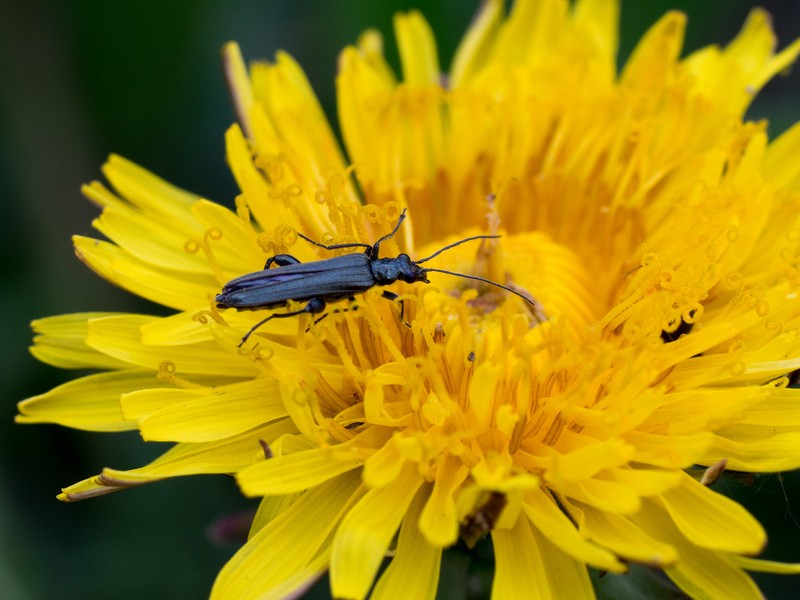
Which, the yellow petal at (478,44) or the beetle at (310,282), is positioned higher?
the yellow petal at (478,44)

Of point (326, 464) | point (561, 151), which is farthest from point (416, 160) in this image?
point (326, 464)

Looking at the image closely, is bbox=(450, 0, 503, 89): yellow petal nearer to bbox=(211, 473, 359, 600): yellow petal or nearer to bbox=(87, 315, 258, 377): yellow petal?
bbox=(87, 315, 258, 377): yellow petal

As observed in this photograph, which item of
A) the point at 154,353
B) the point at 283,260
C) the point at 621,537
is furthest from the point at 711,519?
the point at 154,353

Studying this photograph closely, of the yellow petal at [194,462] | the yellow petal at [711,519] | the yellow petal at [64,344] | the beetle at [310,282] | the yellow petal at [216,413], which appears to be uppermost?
the yellow petal at [64,344]

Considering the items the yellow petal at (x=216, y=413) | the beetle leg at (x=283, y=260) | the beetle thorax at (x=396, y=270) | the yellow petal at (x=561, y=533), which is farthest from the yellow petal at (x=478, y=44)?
the yellow petal at (x=561, y=533)

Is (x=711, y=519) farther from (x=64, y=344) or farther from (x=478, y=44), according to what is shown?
(x=478, y=44)

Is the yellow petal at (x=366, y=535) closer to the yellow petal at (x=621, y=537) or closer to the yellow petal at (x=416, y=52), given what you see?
the yellow petal at (x=621, y=537)
